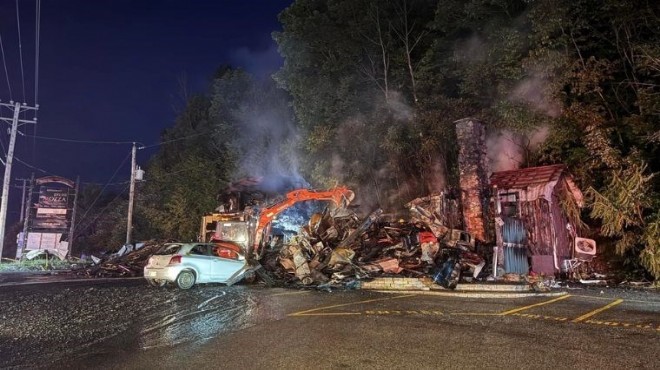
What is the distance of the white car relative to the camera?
13914mm

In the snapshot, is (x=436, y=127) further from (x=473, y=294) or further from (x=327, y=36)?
(x=473, y=294)

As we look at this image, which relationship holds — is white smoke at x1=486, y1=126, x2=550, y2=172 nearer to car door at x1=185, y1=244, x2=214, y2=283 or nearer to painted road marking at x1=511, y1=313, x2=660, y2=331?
painted road marking at x1=511, y1=313, x2=660, y2=331

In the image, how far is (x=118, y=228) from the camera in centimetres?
3888

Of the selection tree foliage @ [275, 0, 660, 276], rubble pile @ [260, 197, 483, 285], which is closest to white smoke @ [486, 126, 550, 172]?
tree foliage @ [275, 0, 660, 276]

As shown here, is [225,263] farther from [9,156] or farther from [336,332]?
[9,156]

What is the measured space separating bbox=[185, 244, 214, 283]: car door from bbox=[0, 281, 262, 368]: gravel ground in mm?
922

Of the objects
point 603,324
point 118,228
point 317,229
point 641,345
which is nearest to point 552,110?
point 317,229

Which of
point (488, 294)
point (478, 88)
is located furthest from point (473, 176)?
point (488, 294)

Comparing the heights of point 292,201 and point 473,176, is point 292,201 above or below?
below

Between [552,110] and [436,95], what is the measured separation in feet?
19.2

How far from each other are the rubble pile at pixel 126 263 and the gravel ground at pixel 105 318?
24.2 ft

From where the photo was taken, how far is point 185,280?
14.1 meters

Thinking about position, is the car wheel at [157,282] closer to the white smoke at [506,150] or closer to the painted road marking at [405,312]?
the painted road marking at [405,312]

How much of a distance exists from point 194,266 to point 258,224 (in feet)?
13.9
